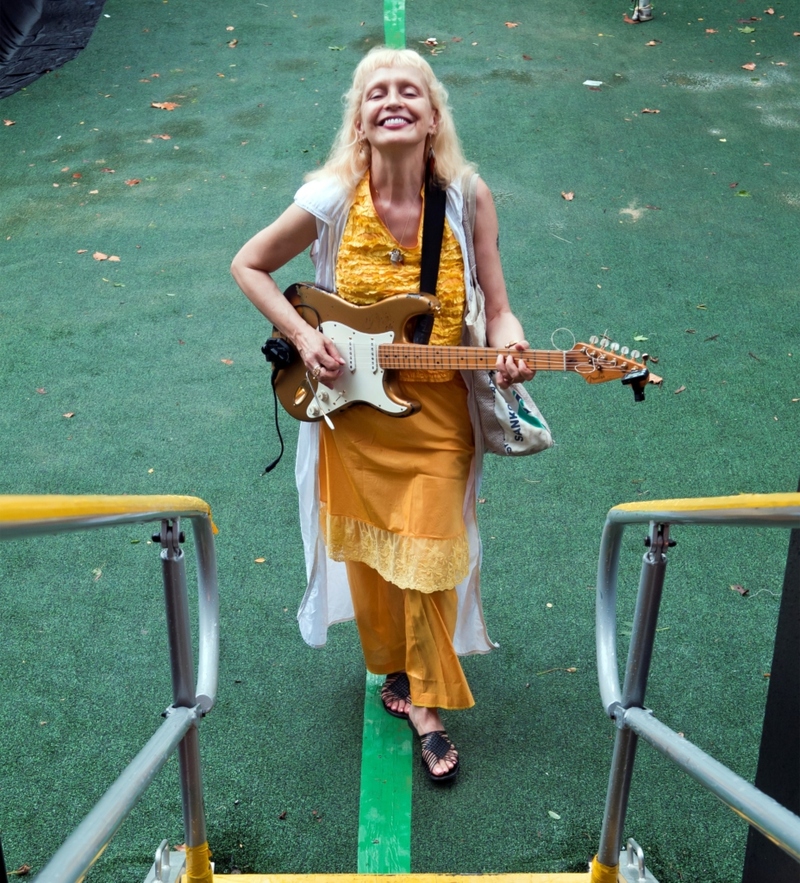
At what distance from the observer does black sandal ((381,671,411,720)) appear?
346 cm

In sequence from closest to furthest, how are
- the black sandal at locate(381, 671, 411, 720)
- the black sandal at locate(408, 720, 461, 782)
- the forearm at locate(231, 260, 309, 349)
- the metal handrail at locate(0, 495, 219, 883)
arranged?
the metal handrail at locate(0, 495, 219, 883), the forearm at locate(231, 260, 309, 349), the black sandal at locate(408, 720, 461, 782), the black sandal at locate(381, 671, 411, 720)

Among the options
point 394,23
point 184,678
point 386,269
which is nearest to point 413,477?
point 386,269

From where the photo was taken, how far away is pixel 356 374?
118 inches

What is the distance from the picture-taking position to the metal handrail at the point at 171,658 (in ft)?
4.25

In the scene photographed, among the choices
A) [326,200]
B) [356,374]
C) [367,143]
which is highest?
[367,143]

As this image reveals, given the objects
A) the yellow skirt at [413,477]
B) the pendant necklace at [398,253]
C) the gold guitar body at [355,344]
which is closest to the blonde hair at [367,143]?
A: the pendant necklace at [398,253]

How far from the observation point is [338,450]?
3.12 m

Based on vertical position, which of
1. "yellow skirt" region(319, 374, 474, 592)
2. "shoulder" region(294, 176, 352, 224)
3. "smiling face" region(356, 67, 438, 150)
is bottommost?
"yellow skirt" region(319, 374, 474, 592)

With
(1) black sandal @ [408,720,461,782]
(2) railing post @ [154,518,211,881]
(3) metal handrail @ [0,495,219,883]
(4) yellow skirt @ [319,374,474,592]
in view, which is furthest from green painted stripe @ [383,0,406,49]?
(2) railing post @ [154,518,211,881]

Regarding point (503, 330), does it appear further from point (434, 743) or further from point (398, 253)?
point (434, 743)

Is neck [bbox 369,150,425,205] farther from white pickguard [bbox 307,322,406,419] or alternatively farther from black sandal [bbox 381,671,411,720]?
black sandal [bbox 381,671,411,720]

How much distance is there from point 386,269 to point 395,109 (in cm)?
42

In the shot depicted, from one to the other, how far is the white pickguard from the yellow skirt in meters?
0.05

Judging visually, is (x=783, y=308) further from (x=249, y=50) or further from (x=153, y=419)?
(x=249, y=50)
